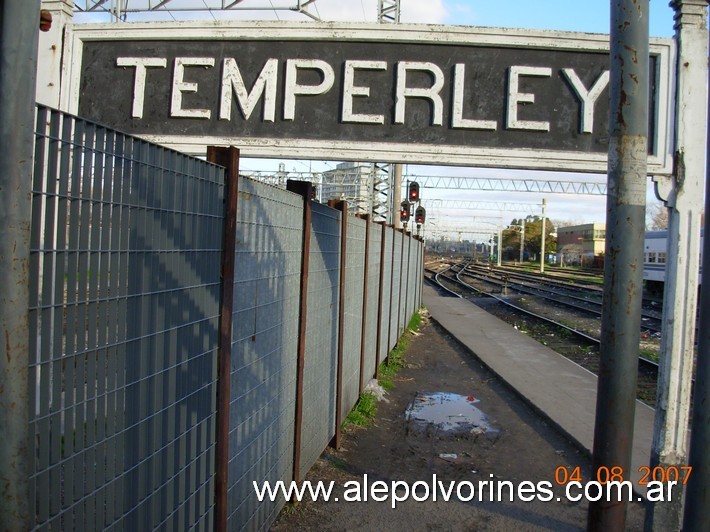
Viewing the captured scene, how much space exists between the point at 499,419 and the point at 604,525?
4119 mm

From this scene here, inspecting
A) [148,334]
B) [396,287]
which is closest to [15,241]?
[148,334]

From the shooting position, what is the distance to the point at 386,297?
408 inches

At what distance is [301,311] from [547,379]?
6514mm

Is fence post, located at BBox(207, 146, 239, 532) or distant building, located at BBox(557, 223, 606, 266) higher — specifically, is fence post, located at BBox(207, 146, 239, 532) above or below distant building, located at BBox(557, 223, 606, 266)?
below

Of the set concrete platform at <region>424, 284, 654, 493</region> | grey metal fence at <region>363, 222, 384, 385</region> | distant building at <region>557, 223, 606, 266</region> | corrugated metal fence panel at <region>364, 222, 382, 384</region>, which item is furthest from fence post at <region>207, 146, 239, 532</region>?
distant building at <region>557, 223, 606, 266</region>

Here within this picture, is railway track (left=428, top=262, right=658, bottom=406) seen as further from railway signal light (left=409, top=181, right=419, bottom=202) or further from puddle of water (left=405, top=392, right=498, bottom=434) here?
railway signal light (left=409, top=181, right=419, bottom=202)

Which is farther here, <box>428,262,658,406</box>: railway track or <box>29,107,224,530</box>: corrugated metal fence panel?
<box>428,262,658,406</box>: railway track

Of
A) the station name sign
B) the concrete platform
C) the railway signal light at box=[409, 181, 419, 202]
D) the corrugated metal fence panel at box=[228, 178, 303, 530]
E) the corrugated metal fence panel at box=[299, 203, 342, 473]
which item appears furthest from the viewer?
the railway signal light at box=[409, 181, 419, 202]

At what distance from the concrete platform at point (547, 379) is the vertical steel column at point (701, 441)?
58.8 inches

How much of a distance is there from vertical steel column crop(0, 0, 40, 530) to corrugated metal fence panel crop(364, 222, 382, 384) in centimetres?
654

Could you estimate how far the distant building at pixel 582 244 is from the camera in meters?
91.9

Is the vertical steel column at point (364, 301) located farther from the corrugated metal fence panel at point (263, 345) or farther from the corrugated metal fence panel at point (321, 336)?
the corrugated metal fence panel at point (263, 345)

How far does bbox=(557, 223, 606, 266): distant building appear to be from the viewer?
3617 inches

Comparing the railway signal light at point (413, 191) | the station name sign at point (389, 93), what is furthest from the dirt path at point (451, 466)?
the railway signal light at point (413, 191)
